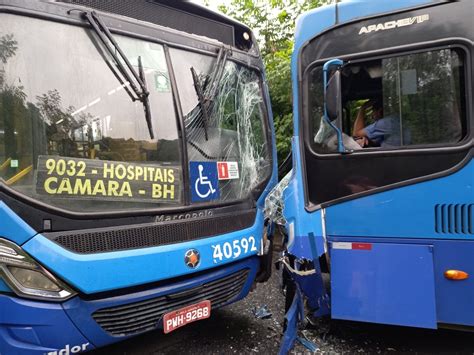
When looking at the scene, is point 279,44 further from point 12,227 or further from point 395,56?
point 12,227

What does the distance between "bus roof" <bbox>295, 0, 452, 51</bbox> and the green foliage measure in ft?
9.51

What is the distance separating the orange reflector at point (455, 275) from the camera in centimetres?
273

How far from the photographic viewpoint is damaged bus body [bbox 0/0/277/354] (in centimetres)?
214

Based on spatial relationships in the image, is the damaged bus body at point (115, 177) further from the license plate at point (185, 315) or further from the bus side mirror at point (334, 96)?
the bus side mirror at point (334, 96)

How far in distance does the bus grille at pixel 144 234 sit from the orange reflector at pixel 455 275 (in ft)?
5.00

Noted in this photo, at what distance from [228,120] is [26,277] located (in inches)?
76.0

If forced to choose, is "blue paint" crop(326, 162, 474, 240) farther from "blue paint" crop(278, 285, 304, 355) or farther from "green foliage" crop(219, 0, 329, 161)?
"green foliage" crop(219, 0, 329, 161)

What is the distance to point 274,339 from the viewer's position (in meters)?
3.46

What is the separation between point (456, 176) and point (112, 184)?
2348 millimetres

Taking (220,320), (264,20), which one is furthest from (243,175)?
(264,20)

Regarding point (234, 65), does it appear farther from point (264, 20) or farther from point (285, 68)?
point (264, 20)

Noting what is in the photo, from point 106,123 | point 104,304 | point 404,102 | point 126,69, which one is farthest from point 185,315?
point 404,102

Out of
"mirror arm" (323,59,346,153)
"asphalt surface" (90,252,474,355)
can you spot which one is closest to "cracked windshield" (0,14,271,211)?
"mirror arm" (323,59,346,153)

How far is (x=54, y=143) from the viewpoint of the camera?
230 cm
